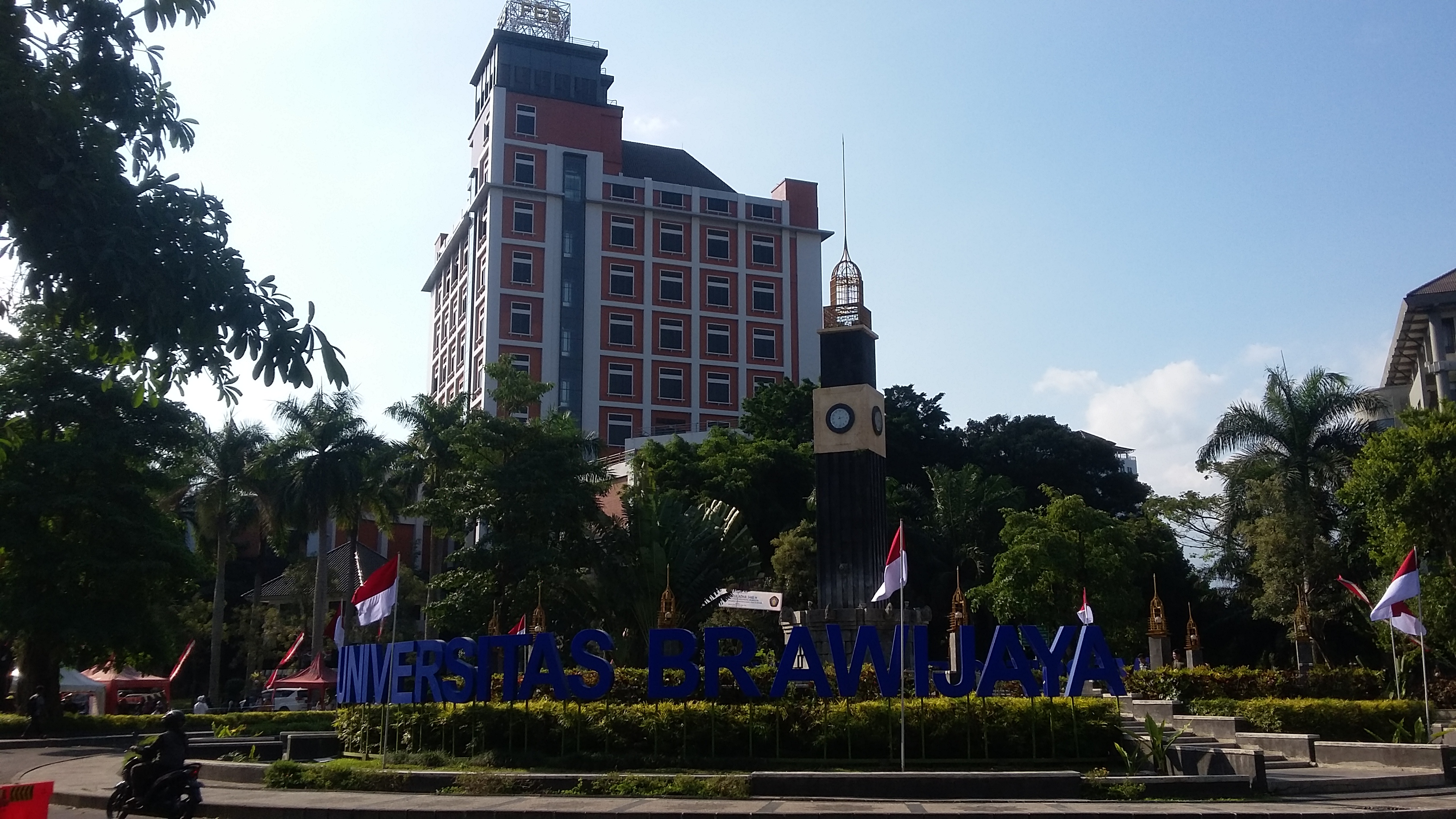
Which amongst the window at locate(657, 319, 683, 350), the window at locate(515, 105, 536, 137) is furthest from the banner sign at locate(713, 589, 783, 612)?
the window at locate(515, 105, 536, 137)

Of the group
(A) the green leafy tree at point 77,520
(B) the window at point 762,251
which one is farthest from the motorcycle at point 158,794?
(B) the window at point 762,251

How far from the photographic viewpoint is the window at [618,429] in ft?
256

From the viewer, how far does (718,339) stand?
8262 centimetres

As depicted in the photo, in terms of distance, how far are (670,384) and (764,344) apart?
746 centimetres

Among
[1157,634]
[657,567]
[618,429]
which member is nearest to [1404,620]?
[1157,634]

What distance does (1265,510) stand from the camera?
43.9 m

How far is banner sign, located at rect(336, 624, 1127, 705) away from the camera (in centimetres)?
2019

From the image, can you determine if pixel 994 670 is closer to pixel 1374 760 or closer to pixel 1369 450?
pixel 1374 760

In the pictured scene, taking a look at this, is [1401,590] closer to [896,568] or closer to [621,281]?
[896,568]

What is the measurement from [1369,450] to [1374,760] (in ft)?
55.2

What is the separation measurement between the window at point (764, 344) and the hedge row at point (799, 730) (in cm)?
6304

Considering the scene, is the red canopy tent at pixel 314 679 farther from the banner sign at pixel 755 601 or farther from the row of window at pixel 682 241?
the row of window at pixel 682 241

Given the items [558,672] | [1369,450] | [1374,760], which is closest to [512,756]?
[558,672]

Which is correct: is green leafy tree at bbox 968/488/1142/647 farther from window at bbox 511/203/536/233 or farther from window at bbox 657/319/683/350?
window at bbox 511/203/536/233
